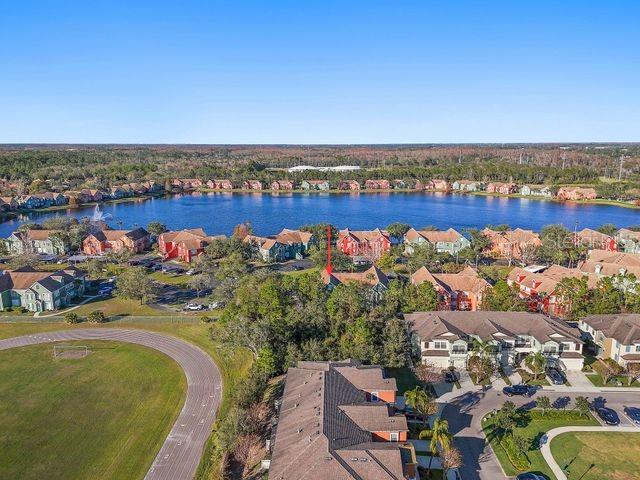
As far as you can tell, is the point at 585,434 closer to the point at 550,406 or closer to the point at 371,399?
the point at 550,406

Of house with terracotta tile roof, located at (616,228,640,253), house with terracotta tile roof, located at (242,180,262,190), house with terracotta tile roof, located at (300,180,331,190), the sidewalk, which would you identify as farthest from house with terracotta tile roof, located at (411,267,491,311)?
house with terracotta tile roof, located at (242,180,262,190)

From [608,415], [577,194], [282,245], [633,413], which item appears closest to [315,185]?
[577,194]

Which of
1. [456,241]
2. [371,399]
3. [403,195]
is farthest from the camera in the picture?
[403,195]

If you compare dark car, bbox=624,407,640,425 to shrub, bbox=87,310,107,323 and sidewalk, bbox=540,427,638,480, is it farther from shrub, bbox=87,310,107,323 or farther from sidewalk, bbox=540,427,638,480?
shrub, bbox=87,310,107,323

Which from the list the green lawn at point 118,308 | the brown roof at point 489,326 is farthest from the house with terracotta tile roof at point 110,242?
the brown roof at point 489,326

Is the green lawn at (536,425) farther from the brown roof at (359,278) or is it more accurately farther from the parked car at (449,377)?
the brown roof at (359,278)

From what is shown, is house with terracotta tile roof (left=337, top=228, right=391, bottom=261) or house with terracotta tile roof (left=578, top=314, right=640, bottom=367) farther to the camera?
house with terracotta tile roof (left=337, top=228, right=391, bottom=261)

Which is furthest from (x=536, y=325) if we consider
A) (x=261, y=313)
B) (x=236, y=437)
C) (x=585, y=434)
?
(x=236, y=437)
